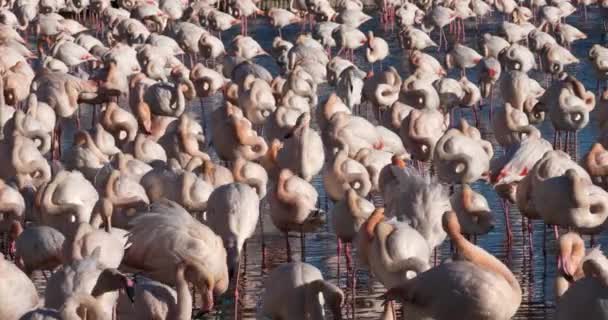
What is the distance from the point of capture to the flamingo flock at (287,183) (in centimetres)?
905

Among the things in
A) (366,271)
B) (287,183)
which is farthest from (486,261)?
(287,183)

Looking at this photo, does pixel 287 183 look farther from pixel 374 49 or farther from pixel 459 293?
pixel 374 49

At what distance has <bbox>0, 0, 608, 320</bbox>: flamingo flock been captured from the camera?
905 centimetres

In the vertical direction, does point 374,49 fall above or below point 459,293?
below

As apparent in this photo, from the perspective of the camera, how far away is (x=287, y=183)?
474 inches

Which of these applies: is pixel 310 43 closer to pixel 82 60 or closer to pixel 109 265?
pixel 82 60

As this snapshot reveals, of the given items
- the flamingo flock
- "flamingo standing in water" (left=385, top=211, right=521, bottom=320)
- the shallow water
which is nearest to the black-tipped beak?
the flamingo flock

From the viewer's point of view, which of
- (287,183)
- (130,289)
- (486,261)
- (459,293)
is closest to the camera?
(130,289)

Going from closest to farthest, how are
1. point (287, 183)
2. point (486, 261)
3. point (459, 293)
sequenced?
point (459, 293)
point (486, 261)
point (287, 183)

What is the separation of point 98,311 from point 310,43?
15.0m

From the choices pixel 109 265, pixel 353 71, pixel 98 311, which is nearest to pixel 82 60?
pixel 353 71

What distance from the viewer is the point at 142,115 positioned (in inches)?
649

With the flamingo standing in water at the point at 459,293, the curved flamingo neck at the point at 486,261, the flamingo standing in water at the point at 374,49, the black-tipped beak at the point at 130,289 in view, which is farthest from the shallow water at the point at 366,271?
the flamingo standing in water at the point at 374,49

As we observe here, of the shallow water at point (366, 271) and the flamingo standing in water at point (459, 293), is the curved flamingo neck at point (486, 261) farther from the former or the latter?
the shallow water at point (366, 271)
